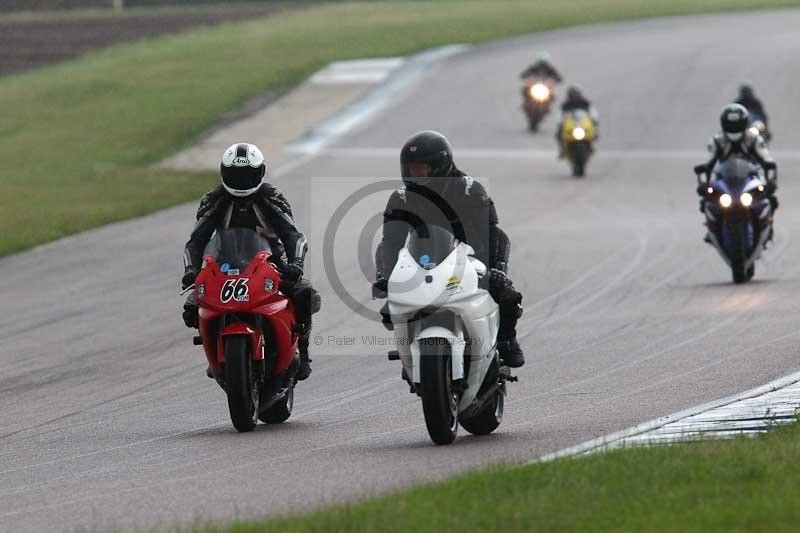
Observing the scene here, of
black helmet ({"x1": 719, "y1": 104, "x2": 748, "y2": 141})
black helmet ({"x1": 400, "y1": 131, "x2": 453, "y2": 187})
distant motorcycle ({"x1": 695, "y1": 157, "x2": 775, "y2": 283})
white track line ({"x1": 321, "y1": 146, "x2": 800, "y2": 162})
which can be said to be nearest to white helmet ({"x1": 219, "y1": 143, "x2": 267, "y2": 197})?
black helmet ({"x1": 400, "y1": 131, "x2": 453, "y2": 187})

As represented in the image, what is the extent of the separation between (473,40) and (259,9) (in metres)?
16.0

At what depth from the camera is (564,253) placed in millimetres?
21094

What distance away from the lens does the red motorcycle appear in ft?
33.9

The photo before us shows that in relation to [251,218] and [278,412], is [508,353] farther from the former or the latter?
[251,218]

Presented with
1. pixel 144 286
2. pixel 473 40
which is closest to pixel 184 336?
pixel 144 286

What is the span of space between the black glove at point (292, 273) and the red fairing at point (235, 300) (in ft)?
0.32

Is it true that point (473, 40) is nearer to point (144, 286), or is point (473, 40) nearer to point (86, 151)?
point (86, 151)

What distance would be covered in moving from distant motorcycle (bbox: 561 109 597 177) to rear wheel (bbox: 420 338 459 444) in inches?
847

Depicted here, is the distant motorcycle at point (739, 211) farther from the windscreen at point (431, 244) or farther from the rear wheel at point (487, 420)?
the windscreen at point (431, 244)

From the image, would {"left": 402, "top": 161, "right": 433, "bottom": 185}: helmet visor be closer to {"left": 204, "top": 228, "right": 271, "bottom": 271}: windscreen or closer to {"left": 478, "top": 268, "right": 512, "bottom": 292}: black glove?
{"left": 478, "top": 268, "right": 512, "bottom": 292}: black glove

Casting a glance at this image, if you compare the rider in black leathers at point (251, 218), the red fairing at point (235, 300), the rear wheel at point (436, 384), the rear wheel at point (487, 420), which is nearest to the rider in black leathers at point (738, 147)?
the rider in black leathers at point (251, 218)

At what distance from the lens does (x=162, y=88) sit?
143 ft

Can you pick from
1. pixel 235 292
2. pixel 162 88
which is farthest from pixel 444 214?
pixel 162 88

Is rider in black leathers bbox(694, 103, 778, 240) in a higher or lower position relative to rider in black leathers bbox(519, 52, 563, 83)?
higher
